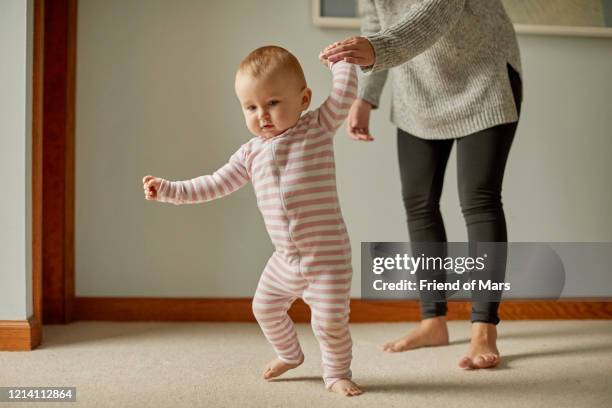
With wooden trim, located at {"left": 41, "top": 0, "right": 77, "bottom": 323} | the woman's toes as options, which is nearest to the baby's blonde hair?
the woman's toes

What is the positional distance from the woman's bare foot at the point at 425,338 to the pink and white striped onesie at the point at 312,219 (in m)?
0.37

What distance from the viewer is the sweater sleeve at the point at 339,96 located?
1.17 meters

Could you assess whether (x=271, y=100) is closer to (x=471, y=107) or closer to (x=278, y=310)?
(x=278, y=310)

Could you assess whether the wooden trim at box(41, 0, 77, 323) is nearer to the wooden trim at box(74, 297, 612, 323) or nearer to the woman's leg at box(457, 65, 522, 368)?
the wooden trim at box(74, 297, 612, 323)

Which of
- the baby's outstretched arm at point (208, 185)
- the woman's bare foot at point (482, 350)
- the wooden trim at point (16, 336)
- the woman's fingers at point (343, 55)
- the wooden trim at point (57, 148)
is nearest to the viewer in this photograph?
the woman's fingers at point (343, 55)

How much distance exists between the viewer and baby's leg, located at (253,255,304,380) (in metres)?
1.21

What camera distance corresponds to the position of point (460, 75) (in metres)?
1.46

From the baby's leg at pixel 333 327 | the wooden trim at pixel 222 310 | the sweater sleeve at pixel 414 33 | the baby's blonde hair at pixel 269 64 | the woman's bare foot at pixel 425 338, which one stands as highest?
the sweater sleeve at pixel 414 33

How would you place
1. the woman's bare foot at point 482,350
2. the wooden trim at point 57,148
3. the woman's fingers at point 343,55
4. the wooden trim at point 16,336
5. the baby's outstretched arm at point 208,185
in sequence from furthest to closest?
the wooden trim at point 57,148 → the wooden trim at point 16,336 → the woman's bare foot at point 482,350 → the baby's outstretched arm at point 208,185 → the woman's fingers at point 343,55

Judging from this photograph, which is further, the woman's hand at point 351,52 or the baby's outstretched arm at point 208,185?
the baby's outstretched arm at point 208,185

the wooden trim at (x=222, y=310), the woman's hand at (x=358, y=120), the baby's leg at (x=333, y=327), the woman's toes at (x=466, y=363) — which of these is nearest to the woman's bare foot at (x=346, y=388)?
the baby's leg at (x=333, y=327)

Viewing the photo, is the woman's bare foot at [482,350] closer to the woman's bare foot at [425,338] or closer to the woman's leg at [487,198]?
the woman's leg at [487,198]

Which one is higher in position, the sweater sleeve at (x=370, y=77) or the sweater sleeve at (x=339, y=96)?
the sweater sleeve at (x=370, y=77)

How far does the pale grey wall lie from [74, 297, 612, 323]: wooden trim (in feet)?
0.11
